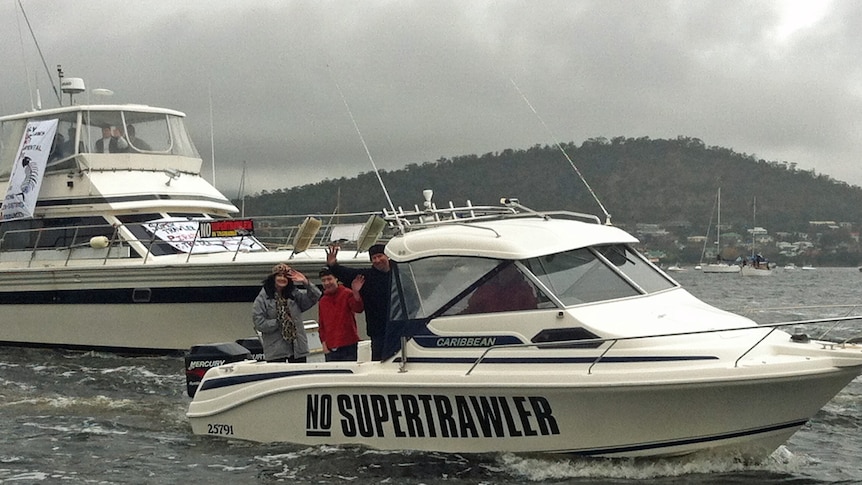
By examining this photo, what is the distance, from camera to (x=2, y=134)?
68.5 ft

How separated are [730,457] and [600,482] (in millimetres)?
1019

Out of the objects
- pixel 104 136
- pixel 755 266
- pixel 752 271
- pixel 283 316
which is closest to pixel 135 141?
pixel 104 136

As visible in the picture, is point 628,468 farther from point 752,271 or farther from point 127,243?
point 752,271

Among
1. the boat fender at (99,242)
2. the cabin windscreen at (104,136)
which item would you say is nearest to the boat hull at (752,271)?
the cabin windscreen at (104,136)

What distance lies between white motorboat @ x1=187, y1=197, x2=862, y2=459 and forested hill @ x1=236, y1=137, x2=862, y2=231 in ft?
27.4

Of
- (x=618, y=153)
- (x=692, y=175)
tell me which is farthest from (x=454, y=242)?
(x=692, y=175)

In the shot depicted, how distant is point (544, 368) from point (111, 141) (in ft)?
44.9

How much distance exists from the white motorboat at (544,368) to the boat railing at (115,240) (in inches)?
276

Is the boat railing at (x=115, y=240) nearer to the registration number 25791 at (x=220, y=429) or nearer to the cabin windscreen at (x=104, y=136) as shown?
the cabin windscreen at (x=104, y=136)

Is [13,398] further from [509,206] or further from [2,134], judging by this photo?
[2,134]

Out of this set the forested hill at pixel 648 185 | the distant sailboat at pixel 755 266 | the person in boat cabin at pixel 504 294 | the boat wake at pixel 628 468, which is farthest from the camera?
the distant sailboat at pixel 755 266

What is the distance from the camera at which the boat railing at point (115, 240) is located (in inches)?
667

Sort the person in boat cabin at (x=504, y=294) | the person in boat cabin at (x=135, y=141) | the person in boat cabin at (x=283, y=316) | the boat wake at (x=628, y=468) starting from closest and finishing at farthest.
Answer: the boat wake at (x=628, y=468) < the person in boat cabin at (x=504, y=294) < the person in boat cabin at (x=283, y=316) < the person in boat cabin at (x=135, y=141)

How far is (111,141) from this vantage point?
1962 centimetres
